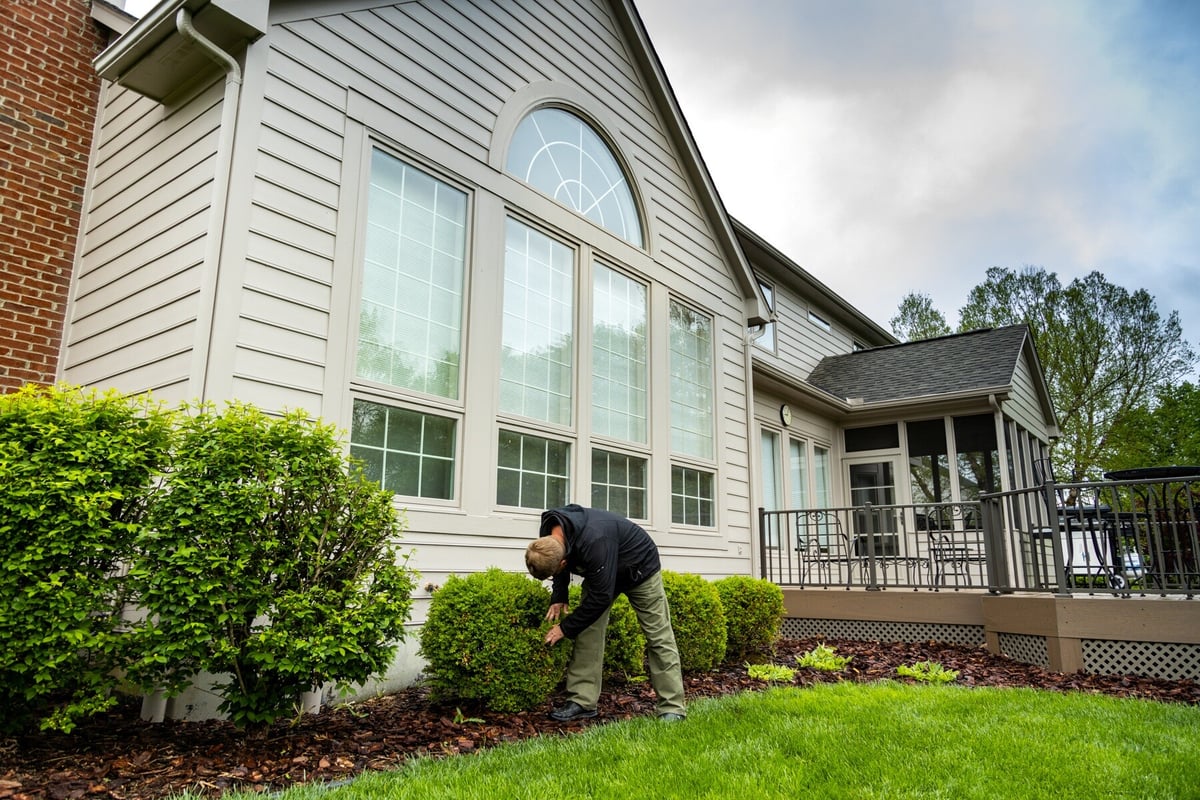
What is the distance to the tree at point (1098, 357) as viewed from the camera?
23.2 metres

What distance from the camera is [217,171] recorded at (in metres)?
4.47

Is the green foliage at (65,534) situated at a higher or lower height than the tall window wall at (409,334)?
lower

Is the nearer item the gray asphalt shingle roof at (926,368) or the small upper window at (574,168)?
the small upper window at (574,168)

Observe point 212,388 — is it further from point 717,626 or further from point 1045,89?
point 1045,89

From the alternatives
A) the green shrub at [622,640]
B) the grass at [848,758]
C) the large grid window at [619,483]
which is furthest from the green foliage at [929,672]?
the large grid window at [619,483]

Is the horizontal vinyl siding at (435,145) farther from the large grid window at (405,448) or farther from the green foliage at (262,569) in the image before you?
the green foliage at (262,569)

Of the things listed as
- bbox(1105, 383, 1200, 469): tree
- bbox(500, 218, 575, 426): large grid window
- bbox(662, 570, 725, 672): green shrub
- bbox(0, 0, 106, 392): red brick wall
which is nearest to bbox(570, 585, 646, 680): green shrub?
bbox(662, 570, 725, 672): green shrub

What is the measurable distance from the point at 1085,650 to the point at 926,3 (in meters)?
13.1

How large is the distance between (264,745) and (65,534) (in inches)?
52.9

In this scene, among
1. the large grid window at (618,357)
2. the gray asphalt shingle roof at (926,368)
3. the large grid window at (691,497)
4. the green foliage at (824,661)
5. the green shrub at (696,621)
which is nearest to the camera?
the green shrub at (696,621)

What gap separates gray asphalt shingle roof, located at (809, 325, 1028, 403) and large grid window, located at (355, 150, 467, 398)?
916 centimetres

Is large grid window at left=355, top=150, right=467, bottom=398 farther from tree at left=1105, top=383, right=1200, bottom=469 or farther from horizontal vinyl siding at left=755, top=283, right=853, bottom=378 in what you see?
tree at left=1105, top=383, right=1200, bottom=469

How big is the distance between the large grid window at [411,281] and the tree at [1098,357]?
70.5 ft

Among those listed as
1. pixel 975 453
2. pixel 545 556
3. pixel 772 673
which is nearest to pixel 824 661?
pixel 772 673
